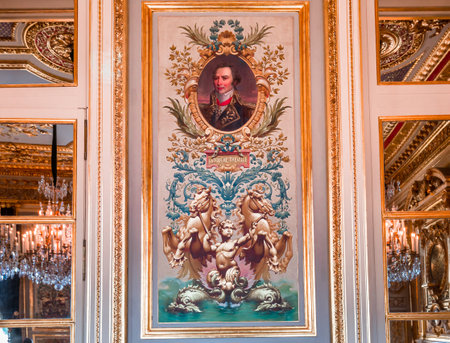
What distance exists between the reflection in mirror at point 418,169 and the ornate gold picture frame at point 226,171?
384mm

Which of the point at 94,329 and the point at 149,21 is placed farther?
the point at 149,21

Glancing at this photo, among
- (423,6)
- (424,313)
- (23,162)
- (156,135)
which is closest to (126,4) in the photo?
(156,135)

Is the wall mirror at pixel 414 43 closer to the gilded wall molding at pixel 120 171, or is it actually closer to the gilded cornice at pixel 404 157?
the gilded cornice at pixel 404 157

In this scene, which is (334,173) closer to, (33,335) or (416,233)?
(416,233)

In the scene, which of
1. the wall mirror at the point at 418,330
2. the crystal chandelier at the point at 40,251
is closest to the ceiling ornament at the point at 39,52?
the crystal chandelier at the point at 40,251

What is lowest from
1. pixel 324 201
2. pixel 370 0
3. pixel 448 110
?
pixel 324 201

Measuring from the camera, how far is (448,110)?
3070 millimetres

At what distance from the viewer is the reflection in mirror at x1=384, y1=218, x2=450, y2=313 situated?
297 centimetres

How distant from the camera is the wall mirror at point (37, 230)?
9.67ft

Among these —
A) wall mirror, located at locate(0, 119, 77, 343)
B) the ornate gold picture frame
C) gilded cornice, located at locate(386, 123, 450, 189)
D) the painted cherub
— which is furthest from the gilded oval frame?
gilded cornice, located at locate(386, 123, 450, 189)

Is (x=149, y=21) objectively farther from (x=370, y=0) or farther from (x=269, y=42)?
(x=370, y=0)

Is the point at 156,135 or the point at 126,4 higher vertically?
the point at 126,4

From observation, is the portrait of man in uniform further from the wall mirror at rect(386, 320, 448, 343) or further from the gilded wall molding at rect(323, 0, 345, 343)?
the wall mirror at rect(386, 320, 448, 343)

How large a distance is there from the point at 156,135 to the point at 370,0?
4.06 feet
